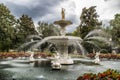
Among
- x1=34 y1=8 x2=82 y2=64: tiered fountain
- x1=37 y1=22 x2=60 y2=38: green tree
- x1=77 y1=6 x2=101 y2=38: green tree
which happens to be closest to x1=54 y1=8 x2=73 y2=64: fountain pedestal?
x1=34 y1=8 x2=82 y2=64: tiered fountain

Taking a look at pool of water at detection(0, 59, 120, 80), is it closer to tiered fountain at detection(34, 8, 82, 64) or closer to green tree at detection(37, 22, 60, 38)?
tiered fountain at detection(34, 8, 82, 64)

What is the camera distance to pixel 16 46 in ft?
184

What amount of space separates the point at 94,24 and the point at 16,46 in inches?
774

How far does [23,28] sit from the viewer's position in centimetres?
6222

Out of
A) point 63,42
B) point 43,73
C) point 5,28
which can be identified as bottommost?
point 43,73

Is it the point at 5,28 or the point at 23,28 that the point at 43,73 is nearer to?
the point at 5,28

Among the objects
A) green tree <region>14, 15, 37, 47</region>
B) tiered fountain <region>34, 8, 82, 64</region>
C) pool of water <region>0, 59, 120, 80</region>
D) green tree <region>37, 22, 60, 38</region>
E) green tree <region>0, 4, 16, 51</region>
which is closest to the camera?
pool of water <region>0, 59, 120, 80</region>

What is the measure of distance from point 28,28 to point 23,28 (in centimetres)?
183

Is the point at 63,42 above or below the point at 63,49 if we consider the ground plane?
above

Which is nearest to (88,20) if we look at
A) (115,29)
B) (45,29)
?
(115,29)

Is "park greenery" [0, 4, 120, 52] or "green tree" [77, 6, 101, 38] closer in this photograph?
"park greenery" [0, 4, 120, 52]

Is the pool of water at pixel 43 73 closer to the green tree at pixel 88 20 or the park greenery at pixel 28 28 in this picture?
the park greenery at pixel 28 28

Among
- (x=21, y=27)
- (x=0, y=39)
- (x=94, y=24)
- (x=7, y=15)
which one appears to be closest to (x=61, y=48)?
(x=0, y=39)

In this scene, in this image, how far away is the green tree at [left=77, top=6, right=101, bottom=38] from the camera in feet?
186
